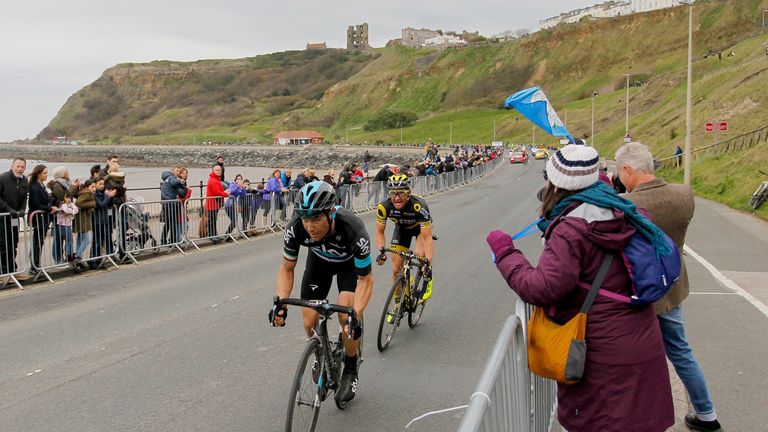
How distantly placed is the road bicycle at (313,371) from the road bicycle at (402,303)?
2.10 m

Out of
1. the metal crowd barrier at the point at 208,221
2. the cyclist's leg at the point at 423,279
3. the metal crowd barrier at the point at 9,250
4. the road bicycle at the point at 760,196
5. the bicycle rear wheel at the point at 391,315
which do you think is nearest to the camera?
the bicycle rear wheel at the point at 391,315

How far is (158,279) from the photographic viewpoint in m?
11.4

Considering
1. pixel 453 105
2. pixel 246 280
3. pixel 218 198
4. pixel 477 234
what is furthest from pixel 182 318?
pixel 453 105

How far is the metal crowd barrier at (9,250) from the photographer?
10727 millimetres

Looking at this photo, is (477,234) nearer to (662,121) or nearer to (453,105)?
(662,121)

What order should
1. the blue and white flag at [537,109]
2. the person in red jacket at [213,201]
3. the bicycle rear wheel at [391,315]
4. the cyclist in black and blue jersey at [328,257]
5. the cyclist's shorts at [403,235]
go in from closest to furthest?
1. the cyclist in black and blue jersey at [328,257]
2. the bicycle rear wheel at [391,315]
3. the blue and white flag at [537,109]
4. the cyclist's shorts at [403,235]
5. the person in red jacket at [213,201]

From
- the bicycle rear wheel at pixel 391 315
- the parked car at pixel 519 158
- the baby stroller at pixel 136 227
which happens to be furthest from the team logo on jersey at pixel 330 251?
the parked car at pixel 519 158

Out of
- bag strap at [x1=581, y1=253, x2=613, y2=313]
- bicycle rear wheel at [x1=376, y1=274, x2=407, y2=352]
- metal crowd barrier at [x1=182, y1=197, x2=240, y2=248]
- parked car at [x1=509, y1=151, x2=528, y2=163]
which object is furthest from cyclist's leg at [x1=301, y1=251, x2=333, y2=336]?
parked car at [x1=509, y1=151, x2=528, y2=163]

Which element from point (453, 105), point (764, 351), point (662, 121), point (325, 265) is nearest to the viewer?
point (325, 265)

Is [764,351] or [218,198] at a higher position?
[218,198]

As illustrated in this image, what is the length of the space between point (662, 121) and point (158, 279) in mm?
58132

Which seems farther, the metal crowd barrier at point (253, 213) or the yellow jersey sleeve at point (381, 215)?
the metal crowd barrier at point (253, 213)

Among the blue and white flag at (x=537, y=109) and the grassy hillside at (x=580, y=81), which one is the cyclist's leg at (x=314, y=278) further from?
the grassy hillside at (x=580, y=81)

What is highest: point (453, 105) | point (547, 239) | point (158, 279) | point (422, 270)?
point (453, 105)
